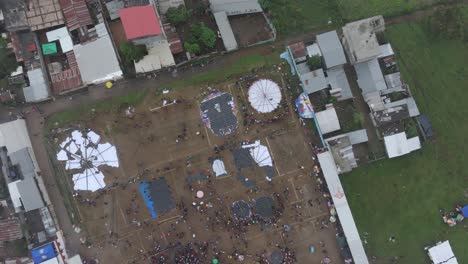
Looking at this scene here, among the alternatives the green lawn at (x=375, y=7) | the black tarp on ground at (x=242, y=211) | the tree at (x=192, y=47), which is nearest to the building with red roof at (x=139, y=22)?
the tree at (x=192, y=47)

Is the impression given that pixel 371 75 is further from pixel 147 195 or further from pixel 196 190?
pixel 147 195

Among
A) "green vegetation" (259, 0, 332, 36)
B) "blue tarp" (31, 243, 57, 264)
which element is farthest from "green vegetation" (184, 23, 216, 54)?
"blue tarp" (31, 243, 57, 264)

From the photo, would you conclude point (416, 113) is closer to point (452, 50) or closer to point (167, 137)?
point (452, 50)

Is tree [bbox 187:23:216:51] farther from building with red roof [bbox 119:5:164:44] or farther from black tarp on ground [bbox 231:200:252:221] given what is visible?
black tarp on ground [bbox 231:200:252:221]

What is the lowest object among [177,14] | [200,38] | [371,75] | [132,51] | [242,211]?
[242,211]

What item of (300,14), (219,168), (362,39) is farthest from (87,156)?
(362,39)

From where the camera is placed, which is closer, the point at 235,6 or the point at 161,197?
the point at 161,197

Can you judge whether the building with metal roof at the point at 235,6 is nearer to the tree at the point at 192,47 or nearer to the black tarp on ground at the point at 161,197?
the tree at the point at 192,47
